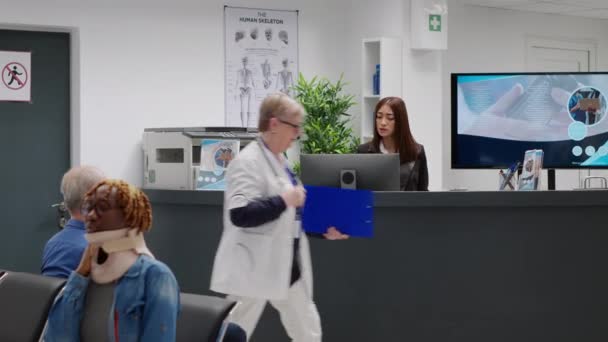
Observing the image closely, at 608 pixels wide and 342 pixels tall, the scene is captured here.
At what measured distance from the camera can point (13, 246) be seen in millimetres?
6312

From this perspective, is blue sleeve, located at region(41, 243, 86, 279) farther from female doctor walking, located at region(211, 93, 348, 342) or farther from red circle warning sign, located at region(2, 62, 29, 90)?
red circle warning sign, located at region(2, 62, 29, 90)

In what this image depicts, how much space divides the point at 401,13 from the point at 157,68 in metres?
1.95

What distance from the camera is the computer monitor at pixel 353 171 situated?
4.12 m

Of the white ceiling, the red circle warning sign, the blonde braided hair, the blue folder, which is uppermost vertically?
the white ceiling

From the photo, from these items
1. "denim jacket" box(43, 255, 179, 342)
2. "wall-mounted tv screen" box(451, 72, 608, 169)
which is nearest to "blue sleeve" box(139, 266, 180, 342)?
"denim jacket" box(43, 255, 179, 342)

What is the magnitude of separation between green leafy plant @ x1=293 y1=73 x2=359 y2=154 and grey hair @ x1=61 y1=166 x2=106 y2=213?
4.07 m

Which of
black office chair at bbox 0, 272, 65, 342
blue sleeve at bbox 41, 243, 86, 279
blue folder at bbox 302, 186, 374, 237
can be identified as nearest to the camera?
black office chair at bbox 0, 272, 65, 342

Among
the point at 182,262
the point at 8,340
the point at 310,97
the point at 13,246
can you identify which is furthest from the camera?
the point at 310,97

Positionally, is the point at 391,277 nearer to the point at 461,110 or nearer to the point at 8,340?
the point at 8,340

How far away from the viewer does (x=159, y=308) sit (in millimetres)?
1983

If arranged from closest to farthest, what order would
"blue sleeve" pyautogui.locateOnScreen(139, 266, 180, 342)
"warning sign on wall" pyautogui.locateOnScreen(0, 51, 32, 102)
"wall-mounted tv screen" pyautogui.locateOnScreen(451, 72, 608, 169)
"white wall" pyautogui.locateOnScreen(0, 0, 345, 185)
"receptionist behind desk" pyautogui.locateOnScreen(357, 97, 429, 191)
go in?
"blue sleeve" pyautogui.locateOnScreen(139, 266, 180, 342) → "receptionist behind desk" pyautogui.locateOnScreen(357, 97, 429, 191) → "wall-mounted tv screen" pyautogui.locateOnScreen(451, 72, 608, 169) → "warning sign on wall" pyautogui.locateOnScreen(0, 51, 32, 102) → "white wall" pyautogui.locateOnScreen(0, 0, 345, 185)

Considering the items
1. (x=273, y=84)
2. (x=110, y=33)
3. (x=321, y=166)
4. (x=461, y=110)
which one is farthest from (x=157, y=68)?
(x=321, y=166)

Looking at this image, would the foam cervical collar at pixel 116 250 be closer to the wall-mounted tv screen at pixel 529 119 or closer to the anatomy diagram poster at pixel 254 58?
the wall-mounted tv screen at pixel 529 119

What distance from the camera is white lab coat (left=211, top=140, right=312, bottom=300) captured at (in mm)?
3301
